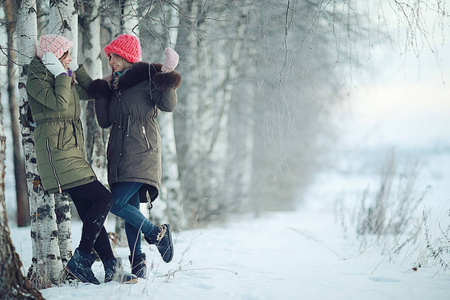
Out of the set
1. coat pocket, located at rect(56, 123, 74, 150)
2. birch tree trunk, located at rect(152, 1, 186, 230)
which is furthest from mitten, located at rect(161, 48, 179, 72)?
birch tree trunk, located at rect(152, 1, 186, 230)

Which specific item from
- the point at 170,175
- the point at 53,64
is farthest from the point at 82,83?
the point at 170,175

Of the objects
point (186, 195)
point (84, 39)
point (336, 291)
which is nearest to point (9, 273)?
point (336, 291)

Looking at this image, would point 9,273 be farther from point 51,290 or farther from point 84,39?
point 84,39

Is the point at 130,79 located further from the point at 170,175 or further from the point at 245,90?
the point at 245,90

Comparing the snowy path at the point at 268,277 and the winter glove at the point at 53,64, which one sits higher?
the winter glove at the point at 53,64

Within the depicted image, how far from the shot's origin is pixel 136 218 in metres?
3.23

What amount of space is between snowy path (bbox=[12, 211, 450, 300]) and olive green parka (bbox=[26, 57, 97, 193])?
75 centimetres

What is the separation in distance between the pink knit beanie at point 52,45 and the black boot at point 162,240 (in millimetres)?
1449

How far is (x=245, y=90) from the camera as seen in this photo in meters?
12.7

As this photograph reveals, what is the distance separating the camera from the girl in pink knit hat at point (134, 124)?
10.4 ft

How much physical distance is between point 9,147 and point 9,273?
24.2ft

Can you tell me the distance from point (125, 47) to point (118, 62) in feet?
0.44

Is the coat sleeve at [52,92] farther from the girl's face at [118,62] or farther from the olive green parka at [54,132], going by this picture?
the girl's face at [118,62]

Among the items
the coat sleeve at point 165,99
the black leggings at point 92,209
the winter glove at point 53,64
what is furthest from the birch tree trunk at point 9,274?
the coat sleeve at point 165,99
